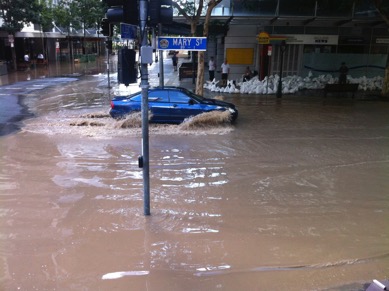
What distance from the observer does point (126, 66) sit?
5.50 meters

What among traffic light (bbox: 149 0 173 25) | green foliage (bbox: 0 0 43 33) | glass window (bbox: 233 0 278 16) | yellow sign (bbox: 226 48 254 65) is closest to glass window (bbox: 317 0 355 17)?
glass window (bbox: 233 0 278 16)

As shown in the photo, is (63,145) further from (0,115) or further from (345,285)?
(345,285)

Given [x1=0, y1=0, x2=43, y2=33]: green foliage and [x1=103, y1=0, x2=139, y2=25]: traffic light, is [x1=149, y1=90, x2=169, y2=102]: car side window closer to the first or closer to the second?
[x1=103, y1=0, x2=139, y2=25]: traffic light

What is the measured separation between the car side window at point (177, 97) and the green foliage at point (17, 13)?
23749 millimetres

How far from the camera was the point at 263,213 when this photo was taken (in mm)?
6617

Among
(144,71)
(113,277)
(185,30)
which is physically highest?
→ (185,30)

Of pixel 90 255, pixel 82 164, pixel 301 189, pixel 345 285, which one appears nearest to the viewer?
pixel 345 285

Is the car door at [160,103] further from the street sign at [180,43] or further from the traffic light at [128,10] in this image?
the traffic light at [128,10]

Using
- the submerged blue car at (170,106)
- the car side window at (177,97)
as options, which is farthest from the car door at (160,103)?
the car side window at (177,97)

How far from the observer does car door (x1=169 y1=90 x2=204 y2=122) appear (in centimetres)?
1269

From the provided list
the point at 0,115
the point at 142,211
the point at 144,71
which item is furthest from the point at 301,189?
the point at 0,115

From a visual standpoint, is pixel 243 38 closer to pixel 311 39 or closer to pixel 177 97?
pixel 311 39

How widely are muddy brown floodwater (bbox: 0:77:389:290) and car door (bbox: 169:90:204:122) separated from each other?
0.51 m

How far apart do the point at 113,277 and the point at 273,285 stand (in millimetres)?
1883
